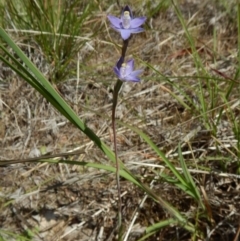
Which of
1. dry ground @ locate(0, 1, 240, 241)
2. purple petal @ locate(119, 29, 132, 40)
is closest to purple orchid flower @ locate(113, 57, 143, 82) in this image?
purple petal @ locate(119, 29, 132, 40)

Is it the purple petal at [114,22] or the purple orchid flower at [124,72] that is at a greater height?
the purple petal at [114,22]

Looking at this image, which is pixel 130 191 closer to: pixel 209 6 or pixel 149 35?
pixel 149 35

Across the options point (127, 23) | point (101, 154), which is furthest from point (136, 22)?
point (101, 154)

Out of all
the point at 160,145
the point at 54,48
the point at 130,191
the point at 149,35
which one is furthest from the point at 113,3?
the point at 130,191

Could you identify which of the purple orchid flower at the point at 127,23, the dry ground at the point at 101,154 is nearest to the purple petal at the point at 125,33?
the purple orchid flower at the point at 127,23

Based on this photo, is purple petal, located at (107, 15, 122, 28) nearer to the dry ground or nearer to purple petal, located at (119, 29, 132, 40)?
purple petal, located at (119, 29, 132, 40)

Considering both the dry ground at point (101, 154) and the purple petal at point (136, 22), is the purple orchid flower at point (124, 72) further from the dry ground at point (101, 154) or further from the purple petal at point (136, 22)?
the dry ground at point (101, 154)

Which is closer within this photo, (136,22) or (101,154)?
(136,22)

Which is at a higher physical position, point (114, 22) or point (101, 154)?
point (114, 22)

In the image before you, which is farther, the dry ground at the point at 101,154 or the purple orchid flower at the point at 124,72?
the dry ground at the point at 101,154

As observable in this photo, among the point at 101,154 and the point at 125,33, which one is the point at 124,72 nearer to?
the point at 125,33
